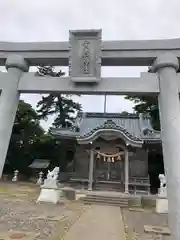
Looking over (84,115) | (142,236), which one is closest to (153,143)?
(84,115)

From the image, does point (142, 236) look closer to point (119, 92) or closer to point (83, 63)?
point (119, 92)

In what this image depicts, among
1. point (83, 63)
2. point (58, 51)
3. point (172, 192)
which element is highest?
point (58, 51)

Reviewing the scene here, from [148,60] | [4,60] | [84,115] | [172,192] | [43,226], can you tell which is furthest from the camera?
[84,115]

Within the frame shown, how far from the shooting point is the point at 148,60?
5.24 metres

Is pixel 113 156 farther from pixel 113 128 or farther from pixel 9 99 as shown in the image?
pixel 9 99

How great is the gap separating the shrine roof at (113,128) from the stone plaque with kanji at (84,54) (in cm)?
991

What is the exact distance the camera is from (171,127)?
14.5 feet

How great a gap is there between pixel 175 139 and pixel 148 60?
188cm

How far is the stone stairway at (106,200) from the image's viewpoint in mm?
11891

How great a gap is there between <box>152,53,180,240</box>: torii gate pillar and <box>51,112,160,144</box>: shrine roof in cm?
973

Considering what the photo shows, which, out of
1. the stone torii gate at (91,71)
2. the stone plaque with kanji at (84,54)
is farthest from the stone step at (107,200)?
the stone plaque with kanji at (84,54)

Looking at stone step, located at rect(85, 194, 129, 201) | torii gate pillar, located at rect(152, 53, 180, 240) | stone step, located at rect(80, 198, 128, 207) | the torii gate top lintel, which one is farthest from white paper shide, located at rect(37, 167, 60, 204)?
torii gate pillar, located at rect(152, 53, 180, 240)

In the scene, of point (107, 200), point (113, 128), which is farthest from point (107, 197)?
point (113, 128)

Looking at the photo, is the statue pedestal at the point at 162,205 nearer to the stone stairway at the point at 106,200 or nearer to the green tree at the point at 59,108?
the stone stairway at the point at 106,200
